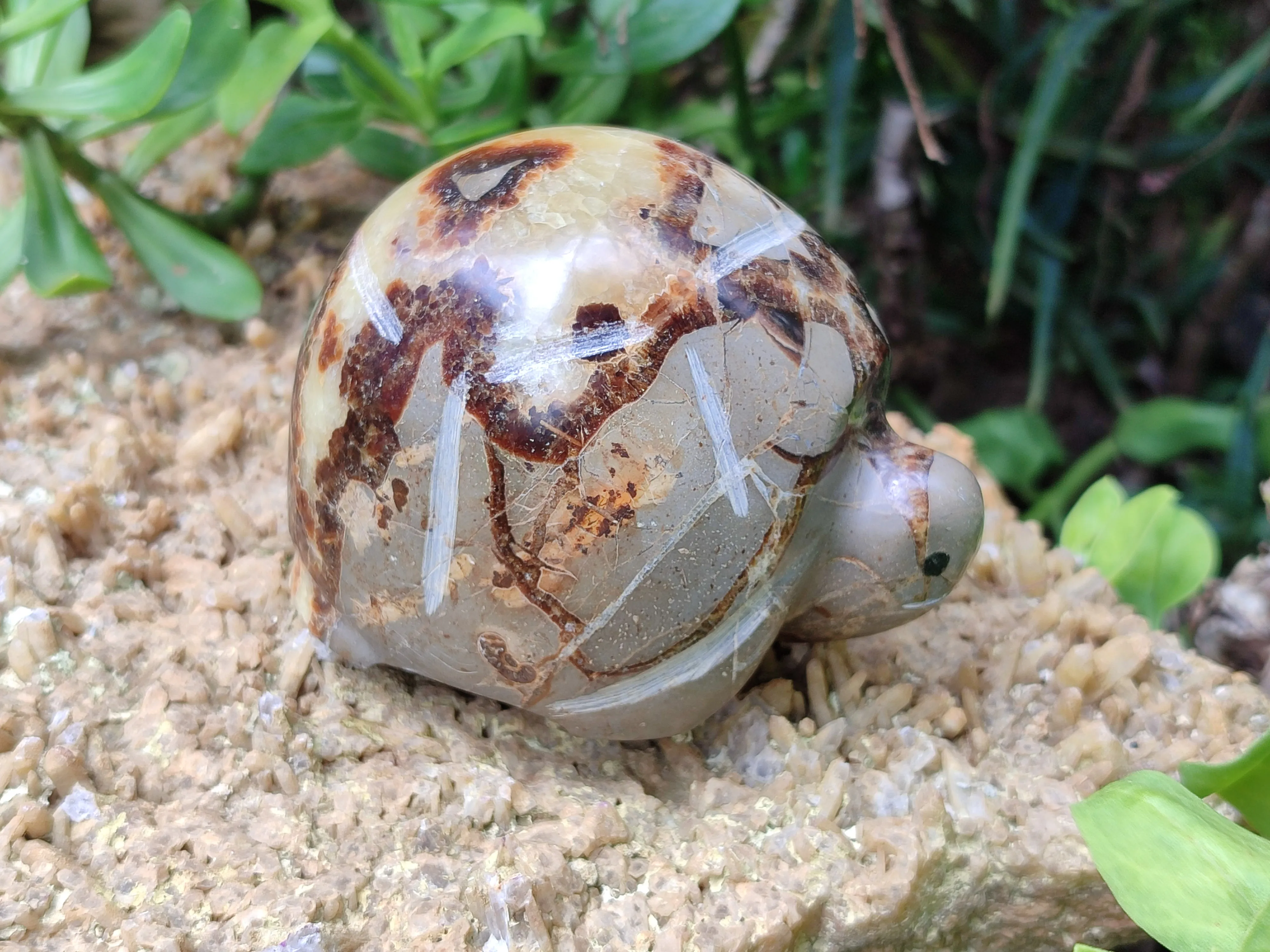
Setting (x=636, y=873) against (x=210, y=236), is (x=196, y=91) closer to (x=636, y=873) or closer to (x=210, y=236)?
(x=210, y=236)

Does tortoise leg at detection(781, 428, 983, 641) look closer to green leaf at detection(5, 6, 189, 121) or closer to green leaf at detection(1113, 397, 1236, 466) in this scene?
green leaf at detection(5, 6, 189, 121)

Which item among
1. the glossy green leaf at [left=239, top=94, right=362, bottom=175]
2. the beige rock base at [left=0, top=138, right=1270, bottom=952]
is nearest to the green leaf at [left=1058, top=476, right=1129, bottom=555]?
the beige rock base at [left=0, top=138, right=1270, bottom=952]

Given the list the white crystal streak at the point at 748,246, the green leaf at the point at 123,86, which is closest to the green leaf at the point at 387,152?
the green leaf at the point at 123,86

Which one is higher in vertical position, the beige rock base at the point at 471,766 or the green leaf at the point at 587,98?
the green leaf at the point at 587,98

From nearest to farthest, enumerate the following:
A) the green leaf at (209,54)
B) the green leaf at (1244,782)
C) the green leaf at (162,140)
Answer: the green leaf at (1244,782)
the green leaf at (209,54)
the green leaf at (162,140)

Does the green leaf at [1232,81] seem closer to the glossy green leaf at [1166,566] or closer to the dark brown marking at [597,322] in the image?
the glossy green leaf at [1166,566]

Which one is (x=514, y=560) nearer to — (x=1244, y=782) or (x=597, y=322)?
(x=597, y=322)
